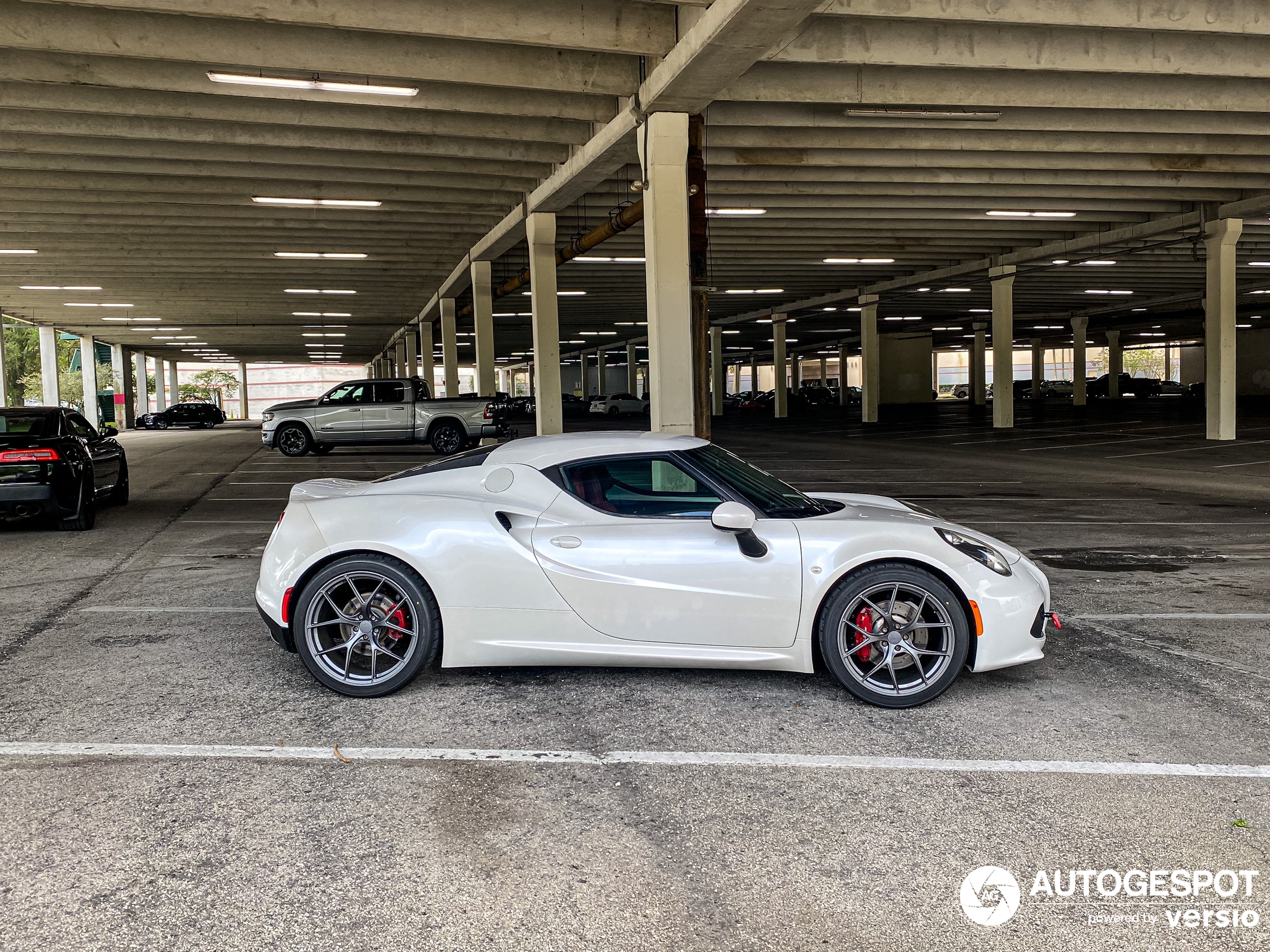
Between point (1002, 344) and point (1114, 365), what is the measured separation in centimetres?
3930

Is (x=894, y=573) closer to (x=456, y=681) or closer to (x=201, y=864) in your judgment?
(x=456, y=681)

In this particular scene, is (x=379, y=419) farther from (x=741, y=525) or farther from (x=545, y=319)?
(x=741, y=525)

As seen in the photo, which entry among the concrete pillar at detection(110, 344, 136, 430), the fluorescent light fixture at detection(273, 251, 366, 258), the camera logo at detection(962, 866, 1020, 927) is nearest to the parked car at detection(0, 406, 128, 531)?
the camera logo at detection(962, 866, 1020, 927)

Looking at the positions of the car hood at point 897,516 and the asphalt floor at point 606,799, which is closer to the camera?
the asphalt floor at point 606,799

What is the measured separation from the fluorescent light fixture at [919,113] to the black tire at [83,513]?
10.4m

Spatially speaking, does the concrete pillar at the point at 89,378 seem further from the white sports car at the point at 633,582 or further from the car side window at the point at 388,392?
the white sports car at the point at 633,582

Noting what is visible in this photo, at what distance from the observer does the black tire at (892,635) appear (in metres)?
4.48

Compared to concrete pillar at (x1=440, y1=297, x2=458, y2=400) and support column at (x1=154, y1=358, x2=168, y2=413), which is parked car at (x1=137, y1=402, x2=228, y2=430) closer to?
support column at (x1=154, y1=358, x2=168, y2=413)

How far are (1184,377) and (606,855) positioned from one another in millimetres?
87704

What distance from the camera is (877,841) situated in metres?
3.18

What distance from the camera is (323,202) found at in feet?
59.7

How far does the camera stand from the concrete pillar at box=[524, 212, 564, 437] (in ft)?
59.8

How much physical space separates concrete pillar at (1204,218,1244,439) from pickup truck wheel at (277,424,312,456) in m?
20.4

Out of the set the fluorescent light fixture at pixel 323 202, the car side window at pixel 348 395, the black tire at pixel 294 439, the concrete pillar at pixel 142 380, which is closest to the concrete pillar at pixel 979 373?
the car side window at pixel 348 395
